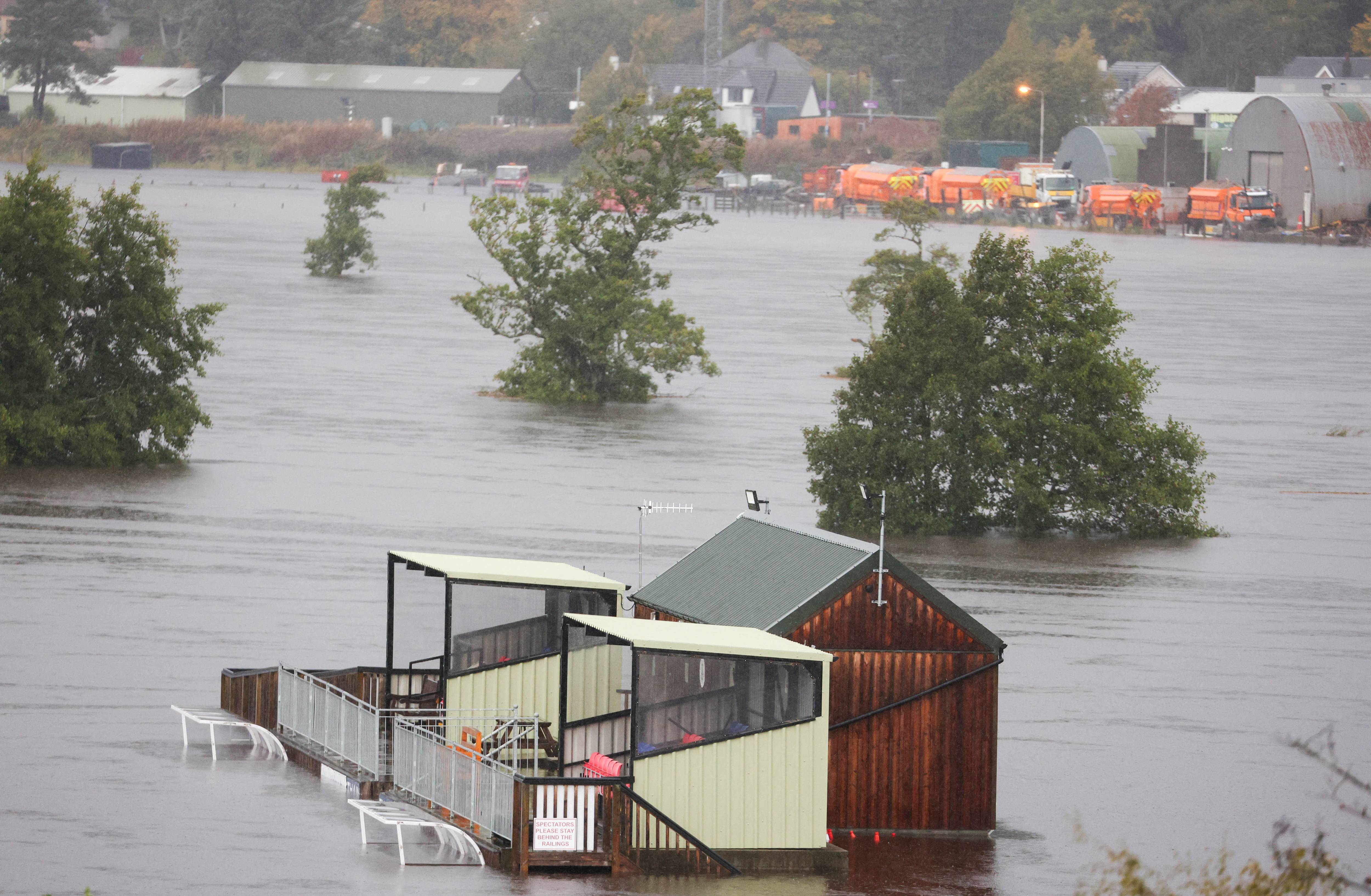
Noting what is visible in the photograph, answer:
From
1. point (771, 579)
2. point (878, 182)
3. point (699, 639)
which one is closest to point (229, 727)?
point (771, 579)

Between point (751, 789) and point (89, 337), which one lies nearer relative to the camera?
point (751, 789)

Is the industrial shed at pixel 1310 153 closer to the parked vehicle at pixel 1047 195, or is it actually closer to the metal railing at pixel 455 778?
the parked vehicle at pixel 1047 195

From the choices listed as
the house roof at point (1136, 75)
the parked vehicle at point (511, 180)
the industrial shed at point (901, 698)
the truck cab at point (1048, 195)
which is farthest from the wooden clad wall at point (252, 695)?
the house roof at point (1136, 75)

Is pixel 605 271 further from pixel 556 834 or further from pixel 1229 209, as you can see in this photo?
pixel 1229 209

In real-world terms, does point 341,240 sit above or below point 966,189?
below

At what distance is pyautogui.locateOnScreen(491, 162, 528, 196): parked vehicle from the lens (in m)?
162

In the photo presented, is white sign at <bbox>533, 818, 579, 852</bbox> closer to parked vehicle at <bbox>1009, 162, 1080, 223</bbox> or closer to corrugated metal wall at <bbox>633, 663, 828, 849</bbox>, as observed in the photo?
corrugated metal wall at <bbox>633, 663, 828, 849</bbox>

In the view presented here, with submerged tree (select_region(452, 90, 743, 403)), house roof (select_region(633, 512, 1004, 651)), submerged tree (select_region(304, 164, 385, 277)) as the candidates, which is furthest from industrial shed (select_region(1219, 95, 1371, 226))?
house roof (select_region(633, 512, 1004, 651))

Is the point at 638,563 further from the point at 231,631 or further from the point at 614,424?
the point at 614,424

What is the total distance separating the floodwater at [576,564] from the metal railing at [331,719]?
563 millimetres

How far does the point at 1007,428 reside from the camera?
35.9m

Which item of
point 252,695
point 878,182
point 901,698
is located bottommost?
point 252,695

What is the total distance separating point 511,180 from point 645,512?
14436cm

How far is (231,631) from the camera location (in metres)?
26.1
